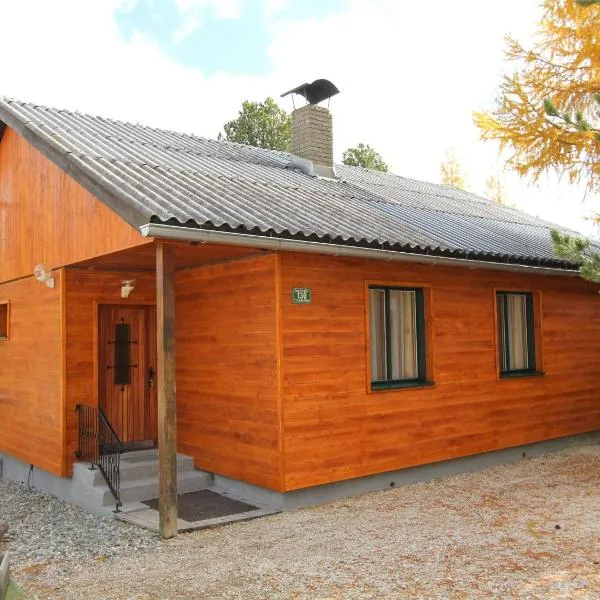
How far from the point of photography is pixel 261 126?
35438mm

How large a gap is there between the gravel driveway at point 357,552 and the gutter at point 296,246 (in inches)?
115

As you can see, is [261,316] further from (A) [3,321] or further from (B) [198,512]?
(A) [3,321]

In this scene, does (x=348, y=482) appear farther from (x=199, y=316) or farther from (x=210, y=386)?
(x=199, y=316)

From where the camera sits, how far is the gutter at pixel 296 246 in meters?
6.34

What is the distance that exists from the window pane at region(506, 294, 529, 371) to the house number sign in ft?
14.3

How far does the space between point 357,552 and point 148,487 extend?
11.3ft

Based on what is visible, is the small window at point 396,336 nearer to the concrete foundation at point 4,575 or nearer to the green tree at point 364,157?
the concrete foundation at point 4,575

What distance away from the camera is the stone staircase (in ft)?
26.7

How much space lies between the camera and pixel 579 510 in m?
7.20

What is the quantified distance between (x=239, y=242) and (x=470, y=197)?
1184 centimetres

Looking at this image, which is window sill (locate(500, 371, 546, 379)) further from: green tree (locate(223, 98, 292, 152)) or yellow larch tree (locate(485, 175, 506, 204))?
yellow larch tree (locate(485, 175, 506, 204))

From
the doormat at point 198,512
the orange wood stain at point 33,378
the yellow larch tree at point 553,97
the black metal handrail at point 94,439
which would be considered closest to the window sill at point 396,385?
the doormat at point 198,512

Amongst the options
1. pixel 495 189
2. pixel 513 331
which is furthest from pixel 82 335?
pixel 495 189

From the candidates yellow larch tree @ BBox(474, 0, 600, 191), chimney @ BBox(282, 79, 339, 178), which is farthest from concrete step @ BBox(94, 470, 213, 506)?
yellow larch tree @ BBox(474, 0, 600, 191)
